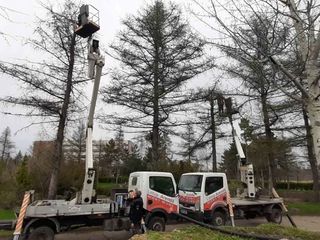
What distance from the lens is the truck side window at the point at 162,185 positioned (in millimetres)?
11914

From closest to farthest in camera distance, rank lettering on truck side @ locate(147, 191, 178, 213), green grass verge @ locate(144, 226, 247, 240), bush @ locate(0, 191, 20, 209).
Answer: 1. green grass verge @ locate(144, 226, 247, 240)
2. lettering on truck side @ locate(147, 191, 178, 213)
3. bush @ locate(0, 191, 20, 209)

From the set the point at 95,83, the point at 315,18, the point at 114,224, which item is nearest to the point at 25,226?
the point at 114,224

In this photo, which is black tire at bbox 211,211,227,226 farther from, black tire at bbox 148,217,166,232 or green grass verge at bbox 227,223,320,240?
green grass verge at bbox 227,223,320,240

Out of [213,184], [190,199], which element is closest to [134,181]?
[190,199]

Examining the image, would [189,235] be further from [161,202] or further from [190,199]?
[190,199]

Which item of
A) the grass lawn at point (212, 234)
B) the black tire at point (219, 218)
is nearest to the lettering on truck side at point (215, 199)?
the black tire at point (219, 218)

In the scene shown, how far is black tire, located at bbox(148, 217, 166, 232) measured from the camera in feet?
37.8

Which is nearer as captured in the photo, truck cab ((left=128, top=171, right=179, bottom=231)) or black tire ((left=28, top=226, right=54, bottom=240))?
black tire ((left=28, top=226, right=54, bottom=240))

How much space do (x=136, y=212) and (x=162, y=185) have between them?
6.13 feet

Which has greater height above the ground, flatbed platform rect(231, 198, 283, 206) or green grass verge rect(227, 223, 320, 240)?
flatbed platform rect(231, 198, 283, 206)

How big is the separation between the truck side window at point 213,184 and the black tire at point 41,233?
606 centimetres

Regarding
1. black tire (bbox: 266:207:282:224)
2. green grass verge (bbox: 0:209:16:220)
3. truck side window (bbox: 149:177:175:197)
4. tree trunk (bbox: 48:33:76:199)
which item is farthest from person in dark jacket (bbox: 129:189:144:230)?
black tire (bbox: 266:207:282:224)

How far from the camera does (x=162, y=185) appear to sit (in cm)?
1211

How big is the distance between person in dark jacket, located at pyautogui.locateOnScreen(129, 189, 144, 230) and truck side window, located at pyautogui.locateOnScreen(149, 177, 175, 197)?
1.30 metres
